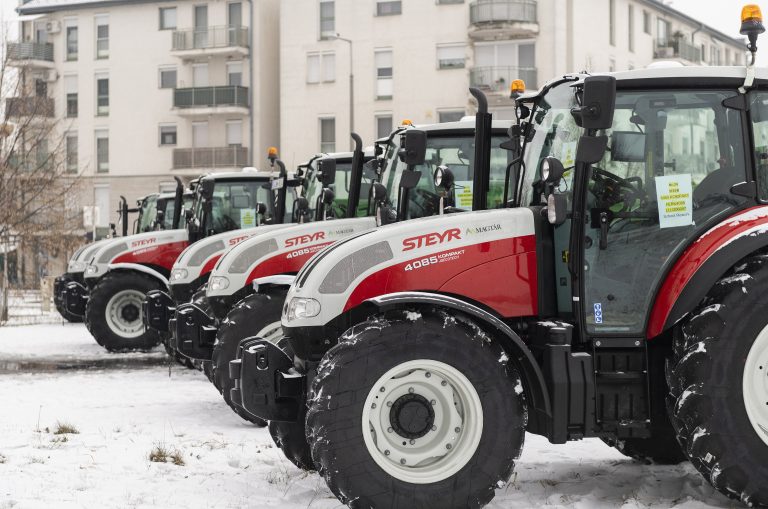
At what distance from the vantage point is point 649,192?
677cm

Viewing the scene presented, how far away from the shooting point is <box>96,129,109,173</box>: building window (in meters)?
52.8

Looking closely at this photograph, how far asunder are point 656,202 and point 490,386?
1.50 meters

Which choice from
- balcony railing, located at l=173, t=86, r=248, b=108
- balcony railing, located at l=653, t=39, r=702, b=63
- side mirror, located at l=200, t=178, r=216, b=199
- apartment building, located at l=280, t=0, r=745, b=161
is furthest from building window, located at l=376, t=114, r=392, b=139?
side mirror, located at l=200, t=178, r=216, b=199

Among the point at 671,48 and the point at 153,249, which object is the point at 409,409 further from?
the point at 671,48

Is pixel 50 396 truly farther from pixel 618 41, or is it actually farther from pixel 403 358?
pixel 618 41

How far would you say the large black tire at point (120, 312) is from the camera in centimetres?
1750

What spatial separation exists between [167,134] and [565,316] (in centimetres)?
4634

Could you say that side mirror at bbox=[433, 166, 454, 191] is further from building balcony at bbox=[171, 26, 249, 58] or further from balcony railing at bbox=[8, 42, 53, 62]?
balcony railing at bbox=[8, 42, 53, 62]

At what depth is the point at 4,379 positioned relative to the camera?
14.4 m

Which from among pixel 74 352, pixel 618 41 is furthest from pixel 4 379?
pixel 618 41

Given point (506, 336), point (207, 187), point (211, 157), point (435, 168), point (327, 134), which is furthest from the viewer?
point (211, 157)

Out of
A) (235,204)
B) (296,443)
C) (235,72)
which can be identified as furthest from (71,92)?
(296,443)

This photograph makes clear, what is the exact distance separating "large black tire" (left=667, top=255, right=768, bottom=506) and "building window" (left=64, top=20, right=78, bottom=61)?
50.9 m

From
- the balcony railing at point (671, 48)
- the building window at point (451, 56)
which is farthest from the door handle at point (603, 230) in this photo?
the balcony railing at point (671, 48)
